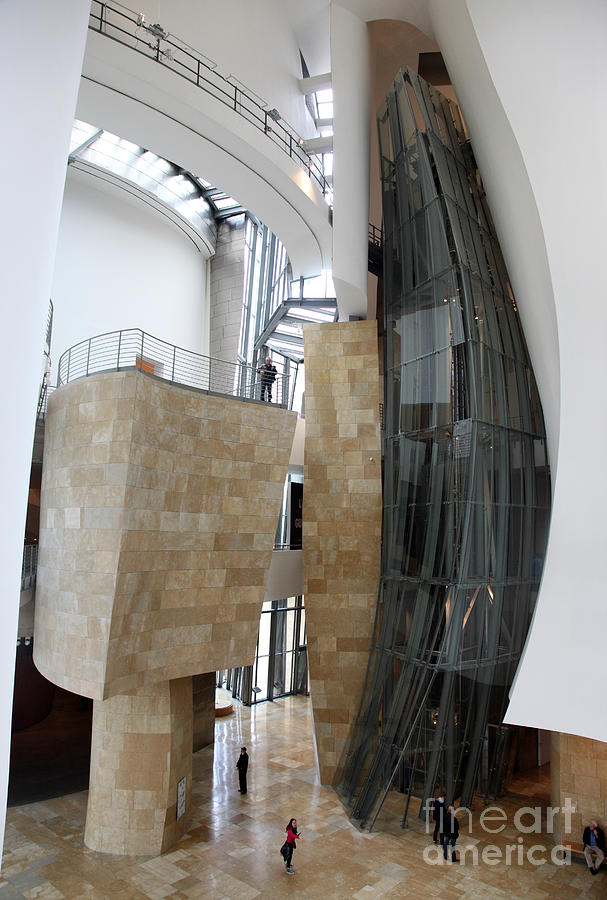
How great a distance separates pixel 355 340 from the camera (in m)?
16.0

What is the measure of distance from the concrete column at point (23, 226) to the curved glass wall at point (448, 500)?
9748 millimetres

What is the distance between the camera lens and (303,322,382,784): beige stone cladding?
14773 mm

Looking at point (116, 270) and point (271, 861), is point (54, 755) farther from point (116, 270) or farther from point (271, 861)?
point (116, 270)

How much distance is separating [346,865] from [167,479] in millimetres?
7735

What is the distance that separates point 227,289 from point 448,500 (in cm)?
1523

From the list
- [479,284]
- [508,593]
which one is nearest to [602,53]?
[479,284]

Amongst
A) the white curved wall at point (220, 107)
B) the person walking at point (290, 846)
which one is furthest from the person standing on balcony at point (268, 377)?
the person walking at point (290, 846)

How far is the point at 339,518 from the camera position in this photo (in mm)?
15305

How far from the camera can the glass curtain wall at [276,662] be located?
22.6 m

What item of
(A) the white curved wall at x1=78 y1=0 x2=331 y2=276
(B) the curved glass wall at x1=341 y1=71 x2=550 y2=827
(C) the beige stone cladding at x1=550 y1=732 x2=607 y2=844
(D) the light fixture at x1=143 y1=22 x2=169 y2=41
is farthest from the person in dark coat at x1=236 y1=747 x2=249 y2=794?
(D) the light fixture at x1=143 y1=22 x2=169 y2=41

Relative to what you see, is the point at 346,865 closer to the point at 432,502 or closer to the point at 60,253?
the point at 432,502

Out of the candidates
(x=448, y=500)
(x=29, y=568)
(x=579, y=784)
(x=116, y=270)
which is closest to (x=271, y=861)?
(x=579, y=784)

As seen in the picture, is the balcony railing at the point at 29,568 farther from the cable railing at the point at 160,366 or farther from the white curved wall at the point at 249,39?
the white curved wall at the point at 249,39

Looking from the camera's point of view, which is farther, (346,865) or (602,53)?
(346,865)
